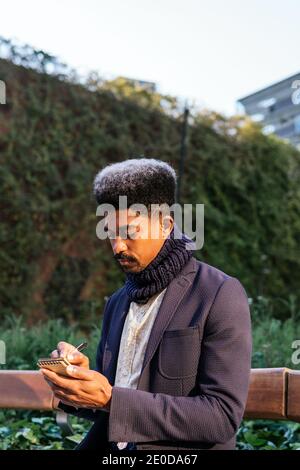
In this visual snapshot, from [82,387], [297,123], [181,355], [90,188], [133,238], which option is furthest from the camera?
[297,123]

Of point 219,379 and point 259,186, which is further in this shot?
point 259,186

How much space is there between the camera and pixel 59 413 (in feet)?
8.95

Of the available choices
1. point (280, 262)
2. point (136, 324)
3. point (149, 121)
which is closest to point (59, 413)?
point (136, 324)

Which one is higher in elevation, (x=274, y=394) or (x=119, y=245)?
(x=119, y=245)

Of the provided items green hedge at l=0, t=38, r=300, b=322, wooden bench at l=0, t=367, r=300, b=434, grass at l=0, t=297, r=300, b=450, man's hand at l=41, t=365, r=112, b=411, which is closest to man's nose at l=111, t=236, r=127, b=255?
man's hand at l=41, t=365, r=112, b=411

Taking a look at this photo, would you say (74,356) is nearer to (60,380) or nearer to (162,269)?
(60,380)

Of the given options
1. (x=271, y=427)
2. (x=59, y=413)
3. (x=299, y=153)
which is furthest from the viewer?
(x=299, y=153)

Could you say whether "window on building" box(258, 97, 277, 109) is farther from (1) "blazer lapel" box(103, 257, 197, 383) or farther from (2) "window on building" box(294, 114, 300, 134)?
(1) "blazer lapel" box(103, 257, 197, 383)

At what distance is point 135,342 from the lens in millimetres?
1986

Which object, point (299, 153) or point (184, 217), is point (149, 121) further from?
point (299, 153)

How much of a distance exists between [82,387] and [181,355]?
0.29 meters

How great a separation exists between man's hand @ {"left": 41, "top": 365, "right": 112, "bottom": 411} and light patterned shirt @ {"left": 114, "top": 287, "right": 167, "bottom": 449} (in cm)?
24

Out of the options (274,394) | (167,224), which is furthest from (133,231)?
(274,394)
